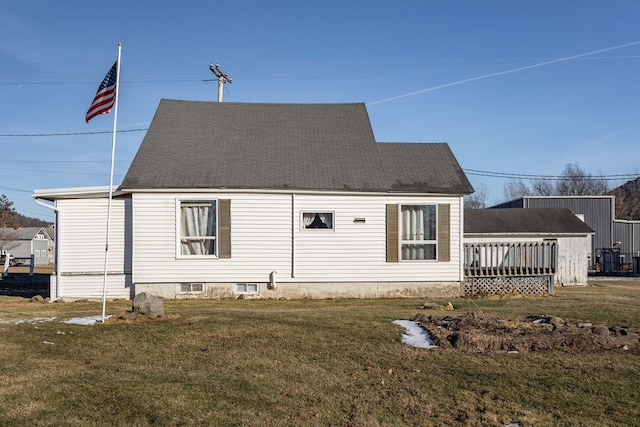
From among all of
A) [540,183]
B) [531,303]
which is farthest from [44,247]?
[531,303]

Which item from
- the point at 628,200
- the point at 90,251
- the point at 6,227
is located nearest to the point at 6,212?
the point at 6,227

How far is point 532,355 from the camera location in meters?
8.02

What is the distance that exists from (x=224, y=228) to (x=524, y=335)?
9225 mm

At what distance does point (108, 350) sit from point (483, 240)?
16.9 metres

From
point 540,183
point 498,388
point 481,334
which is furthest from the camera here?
point 540,183

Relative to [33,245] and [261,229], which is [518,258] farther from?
[33,245]

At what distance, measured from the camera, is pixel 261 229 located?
1605 cm

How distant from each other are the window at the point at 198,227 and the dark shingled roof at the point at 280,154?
67 cm

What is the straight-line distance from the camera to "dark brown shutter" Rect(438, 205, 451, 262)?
1661cm

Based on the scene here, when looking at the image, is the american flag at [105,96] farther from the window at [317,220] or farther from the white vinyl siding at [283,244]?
the window at [317,220]

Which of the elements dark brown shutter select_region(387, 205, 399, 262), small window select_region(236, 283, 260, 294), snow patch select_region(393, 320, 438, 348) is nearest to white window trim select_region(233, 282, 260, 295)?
small window select_region(236, 283, 260, 294)

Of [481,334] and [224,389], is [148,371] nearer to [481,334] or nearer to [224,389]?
[224,389]

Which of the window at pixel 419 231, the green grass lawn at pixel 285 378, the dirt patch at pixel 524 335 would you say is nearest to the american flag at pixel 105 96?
the green grass lawn at pixel 285 378

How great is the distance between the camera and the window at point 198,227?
1598cm
